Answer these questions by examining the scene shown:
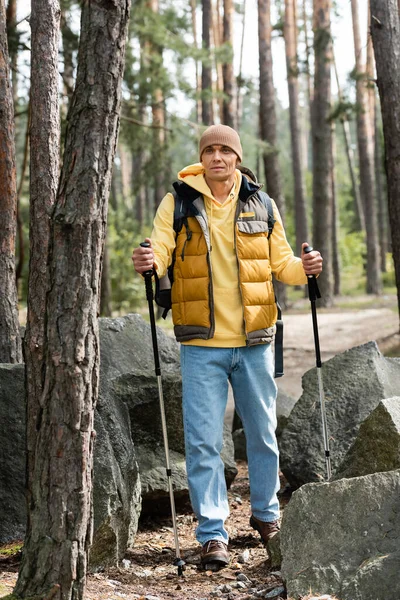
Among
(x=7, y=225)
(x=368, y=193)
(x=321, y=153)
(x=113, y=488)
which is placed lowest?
(x=113, y=488)

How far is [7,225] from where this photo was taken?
5.94m

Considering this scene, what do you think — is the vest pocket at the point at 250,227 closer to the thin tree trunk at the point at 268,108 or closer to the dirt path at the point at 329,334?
the dirt path at the point at 329,334

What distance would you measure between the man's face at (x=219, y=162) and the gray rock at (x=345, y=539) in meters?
1.87

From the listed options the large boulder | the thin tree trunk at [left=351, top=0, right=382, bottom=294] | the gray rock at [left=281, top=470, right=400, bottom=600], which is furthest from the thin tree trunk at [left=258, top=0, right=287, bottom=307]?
the gray rock at [left=281, top=470, right=400, bottom=600]

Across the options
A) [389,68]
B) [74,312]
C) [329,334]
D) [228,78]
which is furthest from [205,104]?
[74,312]

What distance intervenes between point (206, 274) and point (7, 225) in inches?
86.3

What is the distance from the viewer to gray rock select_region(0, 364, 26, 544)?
4.77 metres

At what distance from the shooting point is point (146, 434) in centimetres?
563

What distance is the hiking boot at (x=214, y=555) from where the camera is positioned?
4.34 m

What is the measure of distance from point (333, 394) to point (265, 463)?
56.5 inches

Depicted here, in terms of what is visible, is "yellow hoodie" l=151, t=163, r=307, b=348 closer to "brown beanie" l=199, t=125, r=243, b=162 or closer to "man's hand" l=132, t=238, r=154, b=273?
"man's hand" l=132, t=238, r=154, b=273

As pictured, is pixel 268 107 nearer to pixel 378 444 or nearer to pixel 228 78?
pixel 228 78

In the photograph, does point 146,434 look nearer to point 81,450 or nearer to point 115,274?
point 81,450

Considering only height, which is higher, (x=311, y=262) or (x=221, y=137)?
(x=221, y=137)
